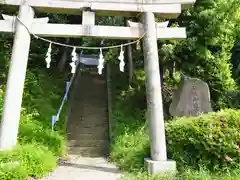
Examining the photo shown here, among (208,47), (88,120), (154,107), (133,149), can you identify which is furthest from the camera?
(88,120)

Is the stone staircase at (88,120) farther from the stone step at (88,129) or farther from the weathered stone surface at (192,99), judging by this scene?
the weathered stone surface at (192,99)

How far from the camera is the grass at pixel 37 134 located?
6.95m

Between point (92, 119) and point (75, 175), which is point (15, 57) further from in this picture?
point (92, 119)

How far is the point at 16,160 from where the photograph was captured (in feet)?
22.9

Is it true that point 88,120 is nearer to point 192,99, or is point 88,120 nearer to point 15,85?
point 192,99

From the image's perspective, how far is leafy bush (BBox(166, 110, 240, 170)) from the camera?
23.5 feet

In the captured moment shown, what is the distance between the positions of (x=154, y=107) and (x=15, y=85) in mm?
3338

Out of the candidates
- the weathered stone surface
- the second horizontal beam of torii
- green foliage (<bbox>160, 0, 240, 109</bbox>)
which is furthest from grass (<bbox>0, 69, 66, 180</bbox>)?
green foliage (<bbox>160, 0, 240, 109</bbox>)

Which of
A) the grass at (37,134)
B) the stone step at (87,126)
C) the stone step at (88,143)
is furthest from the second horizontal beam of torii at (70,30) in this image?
the stone step at (87,126)

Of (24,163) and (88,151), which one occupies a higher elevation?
(88,151)

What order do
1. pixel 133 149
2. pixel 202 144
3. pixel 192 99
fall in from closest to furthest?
pixel 202 144, pixel 133 149, pixel 192 99

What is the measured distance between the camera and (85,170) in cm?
820

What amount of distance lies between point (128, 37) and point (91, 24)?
1.01m

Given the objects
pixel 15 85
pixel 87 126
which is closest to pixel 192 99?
pixel 87 126
